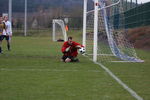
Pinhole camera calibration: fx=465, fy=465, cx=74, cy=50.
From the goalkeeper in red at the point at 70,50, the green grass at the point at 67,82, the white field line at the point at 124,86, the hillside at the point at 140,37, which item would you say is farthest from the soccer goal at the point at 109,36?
the hillside at the point at 140,37

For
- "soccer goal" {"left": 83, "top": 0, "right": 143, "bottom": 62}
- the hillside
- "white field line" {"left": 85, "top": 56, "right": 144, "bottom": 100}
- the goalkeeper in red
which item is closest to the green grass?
"white field line" {"left": 85, "top": 56, "right": 144, "bottom": 100}

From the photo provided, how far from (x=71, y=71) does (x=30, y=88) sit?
3.76 metres

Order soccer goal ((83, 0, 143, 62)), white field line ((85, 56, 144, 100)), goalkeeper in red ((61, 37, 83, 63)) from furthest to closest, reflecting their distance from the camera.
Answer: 1. soccer goal ((83, 0, 143, 62))
2. goalkeeper in red ((61, 37, 83, 63))
3. white field line ((85, 56, 144, 100))

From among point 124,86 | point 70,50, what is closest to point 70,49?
point 70,50

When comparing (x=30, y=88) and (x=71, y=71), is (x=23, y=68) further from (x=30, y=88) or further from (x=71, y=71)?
(x=30, y=88)

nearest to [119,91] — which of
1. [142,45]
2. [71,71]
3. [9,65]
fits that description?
[71,71]

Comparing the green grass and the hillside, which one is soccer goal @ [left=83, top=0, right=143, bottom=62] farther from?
the hillside

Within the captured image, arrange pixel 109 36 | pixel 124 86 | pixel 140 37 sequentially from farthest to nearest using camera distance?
pixel 140 37 < pixel 109 36 < pixel 124 86

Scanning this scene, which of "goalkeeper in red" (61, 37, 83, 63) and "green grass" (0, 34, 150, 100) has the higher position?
"goalkeeper in red" (61, 37, 83, 63)

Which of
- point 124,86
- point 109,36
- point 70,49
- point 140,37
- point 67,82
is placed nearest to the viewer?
point 124,86

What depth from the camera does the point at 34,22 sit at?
99188mm

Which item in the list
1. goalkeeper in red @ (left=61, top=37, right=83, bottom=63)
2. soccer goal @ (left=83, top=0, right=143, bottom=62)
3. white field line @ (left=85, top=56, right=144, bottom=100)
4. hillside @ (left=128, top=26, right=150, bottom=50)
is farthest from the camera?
hillside @ (left=128, top=26, right=150, bottom=50)

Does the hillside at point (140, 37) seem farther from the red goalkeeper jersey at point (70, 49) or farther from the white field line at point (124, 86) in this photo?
the white field line at point (124, 86)

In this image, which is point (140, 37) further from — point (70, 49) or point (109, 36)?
point (70, 49)
